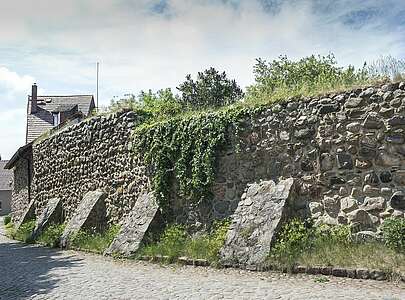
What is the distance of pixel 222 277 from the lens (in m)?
7.49

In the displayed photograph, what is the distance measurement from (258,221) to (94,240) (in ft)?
16.8

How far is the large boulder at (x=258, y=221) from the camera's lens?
26.6 ft

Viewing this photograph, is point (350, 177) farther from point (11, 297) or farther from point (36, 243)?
point (36, 243)

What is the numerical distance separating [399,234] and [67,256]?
7.41 m

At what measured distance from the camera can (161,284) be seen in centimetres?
715

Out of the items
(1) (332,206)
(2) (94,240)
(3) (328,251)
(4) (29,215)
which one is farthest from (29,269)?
(4) (29,215)

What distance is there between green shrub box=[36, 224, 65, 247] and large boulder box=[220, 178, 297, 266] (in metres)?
6.56

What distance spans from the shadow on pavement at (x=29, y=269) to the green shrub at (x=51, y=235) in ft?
1.24

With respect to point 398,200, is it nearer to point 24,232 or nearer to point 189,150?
point 189,150

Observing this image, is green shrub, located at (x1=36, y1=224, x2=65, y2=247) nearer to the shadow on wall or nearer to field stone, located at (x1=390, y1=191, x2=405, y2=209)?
the shadow on wall

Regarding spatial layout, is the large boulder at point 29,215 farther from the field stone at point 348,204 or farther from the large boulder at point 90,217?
the field stone at point 348,204

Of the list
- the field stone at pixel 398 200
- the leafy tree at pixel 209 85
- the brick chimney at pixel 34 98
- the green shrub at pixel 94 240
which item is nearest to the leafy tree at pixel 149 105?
the green shrub at pixel 94 240

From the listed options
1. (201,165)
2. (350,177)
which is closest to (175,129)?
(201,165)

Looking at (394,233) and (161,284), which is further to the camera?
(394,233)
